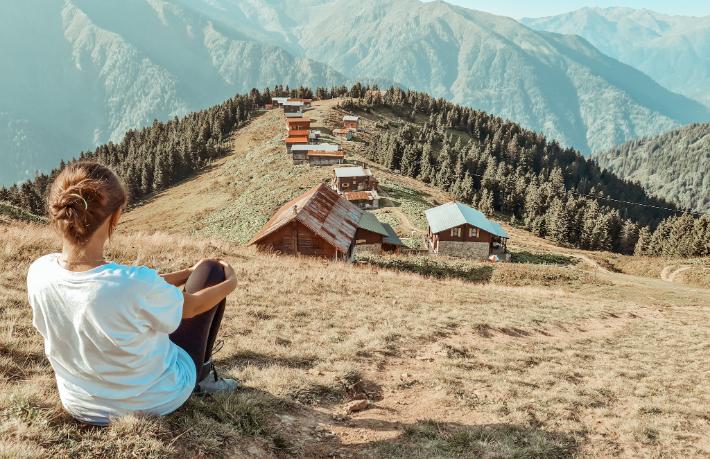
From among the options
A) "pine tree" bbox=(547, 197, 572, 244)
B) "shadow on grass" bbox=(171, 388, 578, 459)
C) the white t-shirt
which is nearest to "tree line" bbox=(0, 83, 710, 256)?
"pine tree" bbox=(547, 197, 572, 244)

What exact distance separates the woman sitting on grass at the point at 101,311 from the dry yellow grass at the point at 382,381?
14.2 inches

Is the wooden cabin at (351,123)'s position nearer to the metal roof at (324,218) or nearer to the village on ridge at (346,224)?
the village on ridge at (346,224)

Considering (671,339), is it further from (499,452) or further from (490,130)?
(490,130)

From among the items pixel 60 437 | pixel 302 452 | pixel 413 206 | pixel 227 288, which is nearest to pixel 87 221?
pixel 227 288

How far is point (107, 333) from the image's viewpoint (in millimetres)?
3619

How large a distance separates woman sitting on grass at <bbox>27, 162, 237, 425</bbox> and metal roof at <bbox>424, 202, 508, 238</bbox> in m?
55.0

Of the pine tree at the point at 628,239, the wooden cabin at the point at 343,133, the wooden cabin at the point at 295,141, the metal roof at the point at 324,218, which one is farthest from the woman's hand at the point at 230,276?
the wooden cabin at the point at 343,133

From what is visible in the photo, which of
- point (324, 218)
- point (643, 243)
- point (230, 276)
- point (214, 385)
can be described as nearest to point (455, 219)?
point (324, 218)

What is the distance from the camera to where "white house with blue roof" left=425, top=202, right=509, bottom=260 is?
192 ft

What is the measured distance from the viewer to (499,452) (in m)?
5.96

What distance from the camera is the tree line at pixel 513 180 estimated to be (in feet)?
272

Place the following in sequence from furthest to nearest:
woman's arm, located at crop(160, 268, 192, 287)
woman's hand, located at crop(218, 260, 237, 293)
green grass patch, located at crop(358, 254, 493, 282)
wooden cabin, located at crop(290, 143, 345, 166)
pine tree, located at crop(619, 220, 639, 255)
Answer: pine tree, located at crop(619, 220, 639, 255) < wooden cabin, located at crop(290, 143, 345, 166) < green grass patch, located at crop(358, 254, 493, 282) < woman's arm, located at crop(160, 268, 192, 287) < woman's hand, located at crop(218, 260, 237, 293)

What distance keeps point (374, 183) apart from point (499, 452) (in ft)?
225

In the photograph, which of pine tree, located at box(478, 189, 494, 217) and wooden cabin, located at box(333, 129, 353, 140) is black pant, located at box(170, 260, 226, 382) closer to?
pine tree, located at box(478, 189, 494, 217)
